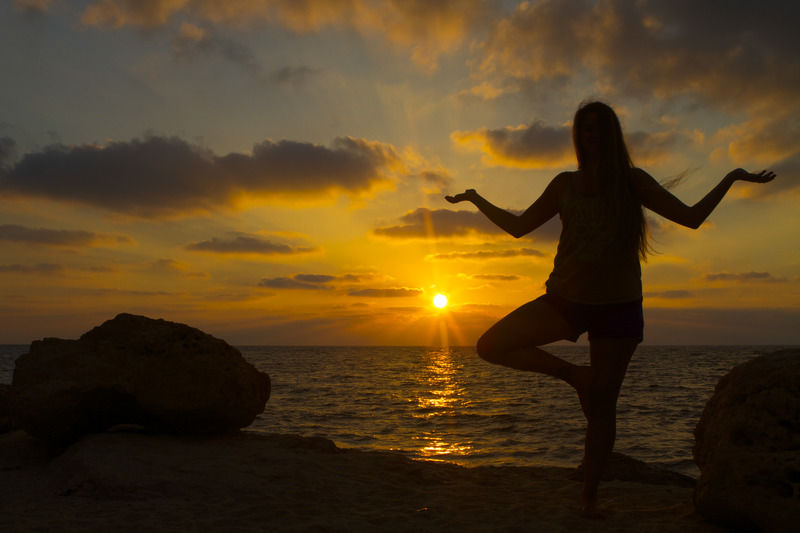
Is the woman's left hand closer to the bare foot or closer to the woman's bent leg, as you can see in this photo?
the woman's bent leg

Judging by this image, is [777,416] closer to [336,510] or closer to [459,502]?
[459,502]

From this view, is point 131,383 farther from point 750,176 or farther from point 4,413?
point 750,176

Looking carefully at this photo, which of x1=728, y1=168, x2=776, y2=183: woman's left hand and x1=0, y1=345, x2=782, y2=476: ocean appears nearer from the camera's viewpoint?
x1=728, y1=168, x2=776, y2=183: woman's left hand

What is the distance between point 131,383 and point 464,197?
4.75 m

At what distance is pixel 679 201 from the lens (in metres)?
3.81

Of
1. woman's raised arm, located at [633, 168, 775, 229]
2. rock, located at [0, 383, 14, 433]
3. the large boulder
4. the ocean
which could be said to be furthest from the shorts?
rock, located at [0, 383, 14, 433]

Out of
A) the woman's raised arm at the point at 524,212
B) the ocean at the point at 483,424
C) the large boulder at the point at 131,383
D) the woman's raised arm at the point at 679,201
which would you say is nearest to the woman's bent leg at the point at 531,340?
the woman's raised arm at the point at 524,212

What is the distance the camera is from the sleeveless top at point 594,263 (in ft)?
12.6

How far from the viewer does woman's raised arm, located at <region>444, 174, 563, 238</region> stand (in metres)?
4.30

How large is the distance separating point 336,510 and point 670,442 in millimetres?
9334

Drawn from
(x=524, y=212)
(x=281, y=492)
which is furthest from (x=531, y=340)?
(x=281, y=492)

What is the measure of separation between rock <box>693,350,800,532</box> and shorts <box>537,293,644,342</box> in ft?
3.58

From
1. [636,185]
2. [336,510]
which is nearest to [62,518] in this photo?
[336,510]

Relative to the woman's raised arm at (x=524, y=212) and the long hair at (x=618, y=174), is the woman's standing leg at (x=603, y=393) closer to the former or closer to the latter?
the long hair at (x=618, y=174)
